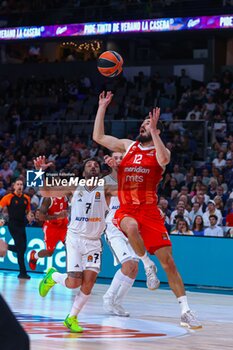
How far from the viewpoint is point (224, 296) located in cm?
1451

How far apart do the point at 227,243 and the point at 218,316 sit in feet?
14.9

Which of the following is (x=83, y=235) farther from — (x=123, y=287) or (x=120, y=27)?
(x=120, y=27)

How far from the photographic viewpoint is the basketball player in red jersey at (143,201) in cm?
930

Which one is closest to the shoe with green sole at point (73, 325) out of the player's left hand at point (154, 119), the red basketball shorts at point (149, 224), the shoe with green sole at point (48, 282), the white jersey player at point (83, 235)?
the white jersey player at point (83, 235)

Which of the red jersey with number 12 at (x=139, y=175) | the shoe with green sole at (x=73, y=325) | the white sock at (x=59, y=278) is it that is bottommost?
the shoe with green sole at (x=73, y=325)

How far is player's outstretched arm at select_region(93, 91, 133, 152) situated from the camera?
30.6ft

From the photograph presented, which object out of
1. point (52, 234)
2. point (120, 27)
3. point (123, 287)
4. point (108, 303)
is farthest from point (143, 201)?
Result: point (120, 27)

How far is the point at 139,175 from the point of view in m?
9.43

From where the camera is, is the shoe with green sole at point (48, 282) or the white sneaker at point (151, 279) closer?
the white sneaker at point (151, 279)

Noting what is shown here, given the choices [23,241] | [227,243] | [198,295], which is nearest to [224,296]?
[198,295]

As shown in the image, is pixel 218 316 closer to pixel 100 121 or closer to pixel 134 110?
pixel 100 121

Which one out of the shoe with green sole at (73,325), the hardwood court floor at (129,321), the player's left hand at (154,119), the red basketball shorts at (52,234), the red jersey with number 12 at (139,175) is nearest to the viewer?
the hardwood court floor at (129,321)

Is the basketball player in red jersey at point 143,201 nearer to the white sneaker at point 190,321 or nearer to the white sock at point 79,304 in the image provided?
the white sneaker at point 190,321

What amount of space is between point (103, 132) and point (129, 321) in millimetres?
2519
